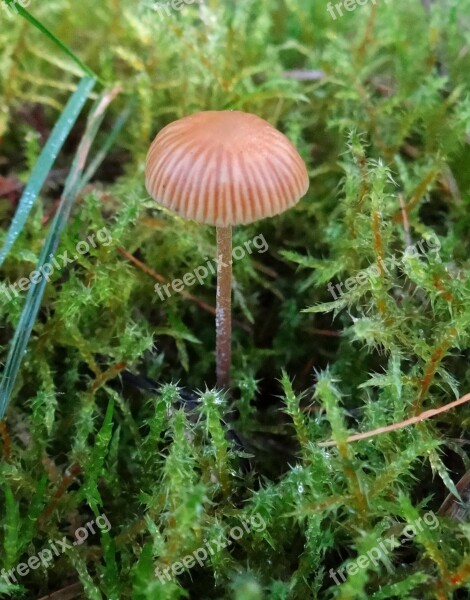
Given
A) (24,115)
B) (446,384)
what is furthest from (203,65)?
(446,384)

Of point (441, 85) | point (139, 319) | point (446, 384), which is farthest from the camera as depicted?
point (441, 85)

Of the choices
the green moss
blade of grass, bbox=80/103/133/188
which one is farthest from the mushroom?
blade of grass, bbox=80/103/133/188

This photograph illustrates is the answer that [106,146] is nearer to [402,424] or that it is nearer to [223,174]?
[223,174]

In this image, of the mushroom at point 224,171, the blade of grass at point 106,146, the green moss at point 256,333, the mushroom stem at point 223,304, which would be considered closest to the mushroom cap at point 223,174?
the mushroom at point 224,171

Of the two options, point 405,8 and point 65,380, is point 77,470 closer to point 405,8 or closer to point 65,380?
point 65,380

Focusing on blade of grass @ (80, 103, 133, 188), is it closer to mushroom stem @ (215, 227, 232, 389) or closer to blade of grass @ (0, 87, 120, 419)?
blade of grass @ (0, 87, 120, 419)

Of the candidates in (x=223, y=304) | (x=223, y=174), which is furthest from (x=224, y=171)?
(x=223, y=304)
